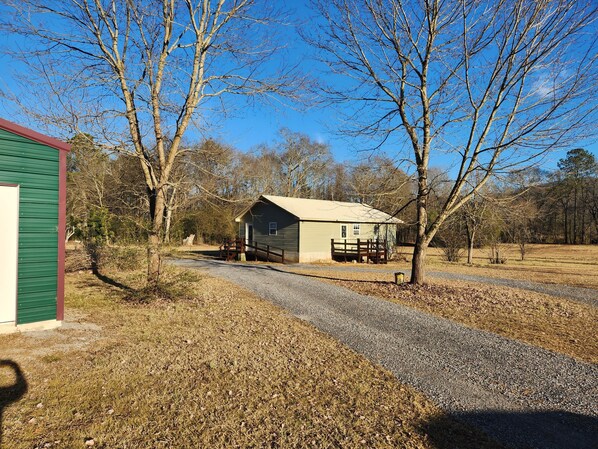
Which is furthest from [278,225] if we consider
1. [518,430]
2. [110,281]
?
[518,430]

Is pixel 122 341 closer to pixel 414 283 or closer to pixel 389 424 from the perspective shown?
pixel 389 424

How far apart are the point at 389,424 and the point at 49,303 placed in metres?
5.62

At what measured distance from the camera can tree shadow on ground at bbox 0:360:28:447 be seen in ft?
11.6

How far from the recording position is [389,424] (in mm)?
3371

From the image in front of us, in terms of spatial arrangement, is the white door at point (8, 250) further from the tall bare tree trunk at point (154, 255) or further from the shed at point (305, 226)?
the shed at point (305, 226)

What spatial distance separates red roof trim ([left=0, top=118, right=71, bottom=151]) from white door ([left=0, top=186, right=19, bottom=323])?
0.85 metres

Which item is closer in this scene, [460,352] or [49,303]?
[460,352]

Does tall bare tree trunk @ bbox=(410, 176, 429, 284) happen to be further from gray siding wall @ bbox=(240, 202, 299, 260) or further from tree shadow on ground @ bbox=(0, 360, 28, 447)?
gray siding wall @ bbox=(240, 202, 299, 260)

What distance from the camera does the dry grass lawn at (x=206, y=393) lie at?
10.1ft

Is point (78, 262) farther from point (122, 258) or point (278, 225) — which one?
point (278, 225)

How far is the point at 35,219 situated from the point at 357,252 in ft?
59.2

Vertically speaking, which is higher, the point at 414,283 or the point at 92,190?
the point at 92,190

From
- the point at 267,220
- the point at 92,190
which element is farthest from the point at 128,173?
the point at 267,220

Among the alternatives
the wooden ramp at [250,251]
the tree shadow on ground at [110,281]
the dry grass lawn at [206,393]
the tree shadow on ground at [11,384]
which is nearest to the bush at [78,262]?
the tree shadow on ground at [110,281]
